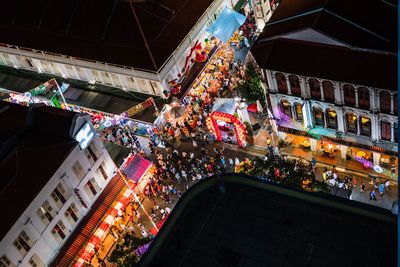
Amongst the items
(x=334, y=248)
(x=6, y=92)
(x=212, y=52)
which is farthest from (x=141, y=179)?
(x=334, y=248)

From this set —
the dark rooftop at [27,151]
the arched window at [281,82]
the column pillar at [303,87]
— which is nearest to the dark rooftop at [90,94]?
the dark rooftop at [27,151]

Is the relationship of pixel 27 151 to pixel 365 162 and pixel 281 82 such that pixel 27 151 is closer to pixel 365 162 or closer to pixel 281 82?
pixel 281 82

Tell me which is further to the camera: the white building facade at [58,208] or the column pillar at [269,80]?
the column pillar at [269,80]

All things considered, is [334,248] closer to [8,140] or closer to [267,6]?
[8,140]

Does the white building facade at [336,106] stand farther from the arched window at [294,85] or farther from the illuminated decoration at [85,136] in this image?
the illuminated decoration at [85,136]

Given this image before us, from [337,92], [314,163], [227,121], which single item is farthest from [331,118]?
[227,121]

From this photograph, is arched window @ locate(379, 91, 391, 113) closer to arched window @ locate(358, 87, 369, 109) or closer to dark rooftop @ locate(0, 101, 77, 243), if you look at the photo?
arched window @ locate(358, 87, 369, 109)

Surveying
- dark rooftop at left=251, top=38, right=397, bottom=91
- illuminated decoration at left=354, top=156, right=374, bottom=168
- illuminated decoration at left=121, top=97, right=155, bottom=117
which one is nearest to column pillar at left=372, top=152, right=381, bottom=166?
illuminated decoration at left=354, top=156, right=374, bottom=168
